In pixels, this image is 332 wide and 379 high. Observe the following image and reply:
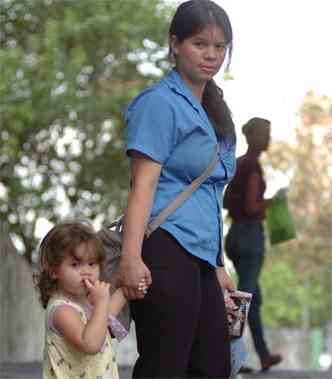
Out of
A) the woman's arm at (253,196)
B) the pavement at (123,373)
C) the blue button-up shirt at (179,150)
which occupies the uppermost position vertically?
the blue button-up shirt at (179,150)

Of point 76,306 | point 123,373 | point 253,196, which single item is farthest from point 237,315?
point 123,373

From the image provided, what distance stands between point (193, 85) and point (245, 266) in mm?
5119

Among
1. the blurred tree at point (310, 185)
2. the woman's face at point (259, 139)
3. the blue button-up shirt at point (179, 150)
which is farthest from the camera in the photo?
the blurred tree at point (310, 185)

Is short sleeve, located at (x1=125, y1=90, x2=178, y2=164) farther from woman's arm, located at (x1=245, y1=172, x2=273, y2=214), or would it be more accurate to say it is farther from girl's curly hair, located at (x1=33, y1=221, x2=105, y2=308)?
woman's arm, located at (x1=245, y1=172, x2=273, y2=214)

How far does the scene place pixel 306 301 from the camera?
227ft

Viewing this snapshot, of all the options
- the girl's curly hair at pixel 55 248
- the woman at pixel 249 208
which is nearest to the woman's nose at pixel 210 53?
the girl's curly hair at pixel 55 248

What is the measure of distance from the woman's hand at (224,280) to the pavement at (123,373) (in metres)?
4.93

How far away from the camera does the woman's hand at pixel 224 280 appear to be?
4906mm


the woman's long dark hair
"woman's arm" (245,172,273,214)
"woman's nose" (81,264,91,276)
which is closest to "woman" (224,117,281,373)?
"woman's arm" (245,172,273,214)

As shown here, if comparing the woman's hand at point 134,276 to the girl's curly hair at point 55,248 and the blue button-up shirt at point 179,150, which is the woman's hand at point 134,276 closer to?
the blue button-up shirt at point 179,150

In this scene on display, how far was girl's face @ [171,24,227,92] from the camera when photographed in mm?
4488

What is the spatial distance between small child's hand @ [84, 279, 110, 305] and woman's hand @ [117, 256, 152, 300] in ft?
0.64

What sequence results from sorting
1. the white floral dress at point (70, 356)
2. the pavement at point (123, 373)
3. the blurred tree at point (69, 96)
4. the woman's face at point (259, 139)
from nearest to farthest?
the white floral dress at point (70, 356) < the woman's face at point (259, 139) < the pavement at point (123, 373) < the blurred tree at point (69, 96)

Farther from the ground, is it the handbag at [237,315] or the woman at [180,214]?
the woman at [180,214]
